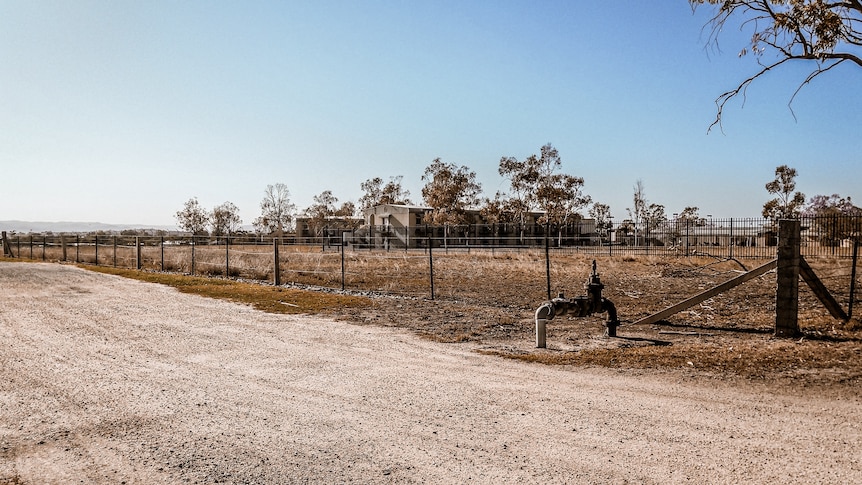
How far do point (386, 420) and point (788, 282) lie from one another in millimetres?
6598

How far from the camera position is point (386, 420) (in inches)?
181

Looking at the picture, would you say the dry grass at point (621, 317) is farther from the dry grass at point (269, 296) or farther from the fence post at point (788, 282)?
→ the fence post at point (788, 282)

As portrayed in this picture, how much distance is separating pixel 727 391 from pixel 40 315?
38.2ft

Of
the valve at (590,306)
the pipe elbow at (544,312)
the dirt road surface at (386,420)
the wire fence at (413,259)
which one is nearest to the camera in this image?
the dirt road surface at (386,420)

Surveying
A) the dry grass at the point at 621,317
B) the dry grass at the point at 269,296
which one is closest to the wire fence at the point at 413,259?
the dry grass at the point at 621,317

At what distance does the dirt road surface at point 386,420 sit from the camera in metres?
3.65

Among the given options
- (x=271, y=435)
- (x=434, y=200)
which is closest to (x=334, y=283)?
(x=271, y=435)

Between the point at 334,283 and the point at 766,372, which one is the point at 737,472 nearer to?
the point at 766,372

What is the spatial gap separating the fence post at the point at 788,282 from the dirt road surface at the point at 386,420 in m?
2.94

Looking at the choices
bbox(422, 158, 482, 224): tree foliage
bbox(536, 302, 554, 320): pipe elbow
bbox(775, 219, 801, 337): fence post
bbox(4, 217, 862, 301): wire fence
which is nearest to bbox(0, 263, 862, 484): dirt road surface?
bbox(536, 302, 554, 320): pipe elbow

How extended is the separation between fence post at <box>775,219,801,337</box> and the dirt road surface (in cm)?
294

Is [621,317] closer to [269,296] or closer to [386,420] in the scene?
[386,420]

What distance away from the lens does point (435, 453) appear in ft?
12.9

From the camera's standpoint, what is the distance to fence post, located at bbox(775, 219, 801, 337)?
26.0ft
